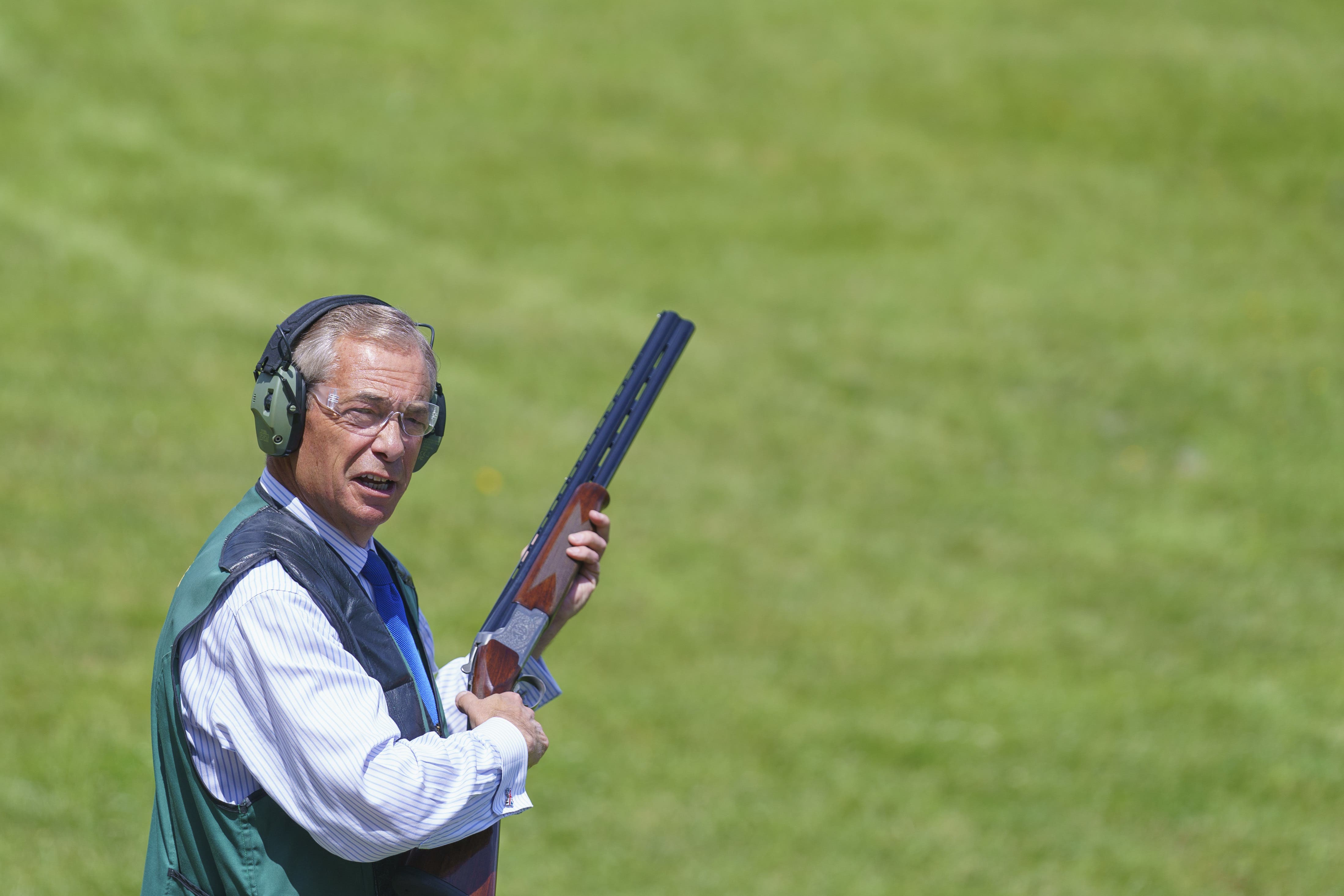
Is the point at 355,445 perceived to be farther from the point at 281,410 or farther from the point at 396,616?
the point at 396,616

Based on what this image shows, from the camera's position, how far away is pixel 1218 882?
6688 millimetres

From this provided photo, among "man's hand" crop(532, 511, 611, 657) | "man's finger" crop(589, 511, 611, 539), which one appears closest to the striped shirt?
"man's hand" crop(532, 511, 611, 657)

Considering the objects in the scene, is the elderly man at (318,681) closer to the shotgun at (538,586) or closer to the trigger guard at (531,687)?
the shotgun at (538,586)

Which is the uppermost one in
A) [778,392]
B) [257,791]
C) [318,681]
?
[778,392]

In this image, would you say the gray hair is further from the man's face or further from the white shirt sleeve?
the white shirt sleeve

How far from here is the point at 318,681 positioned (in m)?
2.56

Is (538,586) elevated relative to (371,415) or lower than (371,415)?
lower

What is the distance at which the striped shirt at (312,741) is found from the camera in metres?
2.54

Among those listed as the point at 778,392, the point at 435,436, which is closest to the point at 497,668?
the point at 435,436

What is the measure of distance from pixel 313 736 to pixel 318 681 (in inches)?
4.1

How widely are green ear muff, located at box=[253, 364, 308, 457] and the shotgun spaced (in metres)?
0.85

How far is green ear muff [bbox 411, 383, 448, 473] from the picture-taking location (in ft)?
10.2

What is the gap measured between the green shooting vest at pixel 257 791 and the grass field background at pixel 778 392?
3.17m

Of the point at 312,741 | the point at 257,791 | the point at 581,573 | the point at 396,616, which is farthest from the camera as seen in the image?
the point at 581,573
